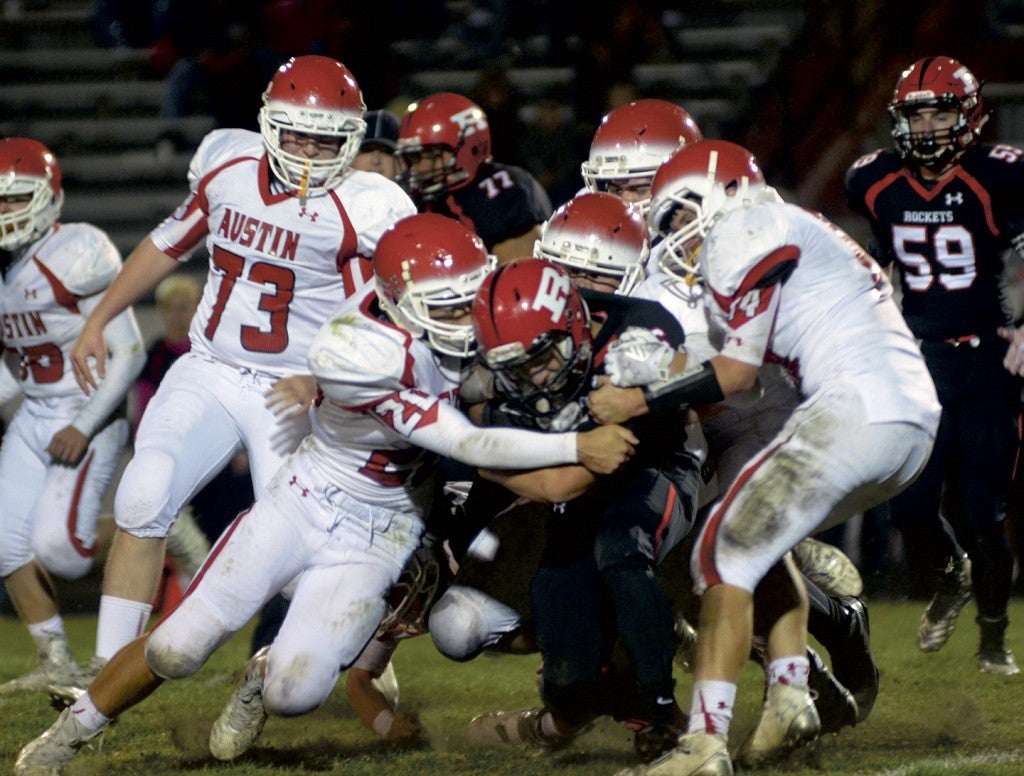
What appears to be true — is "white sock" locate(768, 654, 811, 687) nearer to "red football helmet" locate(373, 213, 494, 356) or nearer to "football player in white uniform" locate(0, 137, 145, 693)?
"red football helmet" locate(373, 213, 494, 356)

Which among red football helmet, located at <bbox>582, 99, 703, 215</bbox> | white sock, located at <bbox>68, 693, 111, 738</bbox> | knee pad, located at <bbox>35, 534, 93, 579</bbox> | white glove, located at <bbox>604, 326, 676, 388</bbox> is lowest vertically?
knee pad, located at <bbox>35, 534, 93, 579</bbox>

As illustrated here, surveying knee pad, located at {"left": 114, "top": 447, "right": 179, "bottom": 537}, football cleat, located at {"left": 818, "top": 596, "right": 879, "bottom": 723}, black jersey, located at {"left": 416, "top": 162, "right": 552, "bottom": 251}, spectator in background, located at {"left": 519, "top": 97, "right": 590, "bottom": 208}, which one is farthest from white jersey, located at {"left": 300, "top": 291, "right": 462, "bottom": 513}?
spectator in background, located at {"left": 519, "top": 97, "right": 590, "bottom": 208}

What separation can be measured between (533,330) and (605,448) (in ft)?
1.05

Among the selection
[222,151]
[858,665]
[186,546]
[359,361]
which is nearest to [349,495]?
[359,361]

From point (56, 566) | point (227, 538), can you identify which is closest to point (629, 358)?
point (227, 538)

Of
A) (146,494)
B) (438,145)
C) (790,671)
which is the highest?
(438,145)

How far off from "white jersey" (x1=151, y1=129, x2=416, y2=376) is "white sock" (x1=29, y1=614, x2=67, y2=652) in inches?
48.3

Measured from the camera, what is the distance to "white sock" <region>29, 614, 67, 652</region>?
5.21 metres

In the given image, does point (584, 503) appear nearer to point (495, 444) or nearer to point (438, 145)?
point (495, 444)

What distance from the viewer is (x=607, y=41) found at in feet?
28.5

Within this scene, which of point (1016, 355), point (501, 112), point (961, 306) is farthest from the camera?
point (501, 112)

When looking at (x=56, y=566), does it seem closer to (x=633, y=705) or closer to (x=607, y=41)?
(x=633, y=705)

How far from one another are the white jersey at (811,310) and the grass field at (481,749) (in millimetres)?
918

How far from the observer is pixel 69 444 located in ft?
17.1
